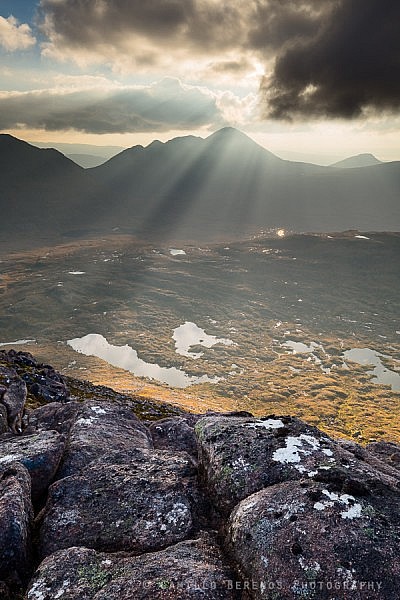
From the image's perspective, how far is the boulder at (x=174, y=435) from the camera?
2642cm

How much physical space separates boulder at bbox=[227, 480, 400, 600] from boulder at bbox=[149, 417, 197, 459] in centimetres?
1238

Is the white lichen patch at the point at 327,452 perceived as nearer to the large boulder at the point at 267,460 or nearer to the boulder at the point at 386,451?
the large boulder at the point at 267,460

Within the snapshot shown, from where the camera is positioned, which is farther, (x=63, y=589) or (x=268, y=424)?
(x=268, y=424)

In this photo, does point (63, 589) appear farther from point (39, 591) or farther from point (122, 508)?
point (122, 508)

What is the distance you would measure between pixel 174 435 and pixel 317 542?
→ 1719 cm

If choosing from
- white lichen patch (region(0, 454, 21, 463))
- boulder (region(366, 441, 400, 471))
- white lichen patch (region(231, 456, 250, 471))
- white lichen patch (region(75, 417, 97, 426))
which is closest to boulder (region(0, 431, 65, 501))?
white lichen patch (region(0, 454, 21, 463))

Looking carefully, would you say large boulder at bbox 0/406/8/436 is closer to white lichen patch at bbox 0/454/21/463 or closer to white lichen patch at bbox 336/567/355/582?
white lichen patch at bbox 0/454/21/463

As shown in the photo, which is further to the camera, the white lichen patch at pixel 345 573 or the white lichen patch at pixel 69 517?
the white lichen patch at pixel 69 517

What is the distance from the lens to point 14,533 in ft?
45.7

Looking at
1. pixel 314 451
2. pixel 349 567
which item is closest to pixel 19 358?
pixel 314 451

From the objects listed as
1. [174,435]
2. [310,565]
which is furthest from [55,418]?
[310,565]

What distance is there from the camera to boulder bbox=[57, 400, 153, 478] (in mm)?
20891

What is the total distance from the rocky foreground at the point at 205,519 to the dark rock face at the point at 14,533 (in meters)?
0.04

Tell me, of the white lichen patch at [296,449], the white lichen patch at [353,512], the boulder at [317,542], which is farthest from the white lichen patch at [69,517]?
the white lichen patch at [353,512]
